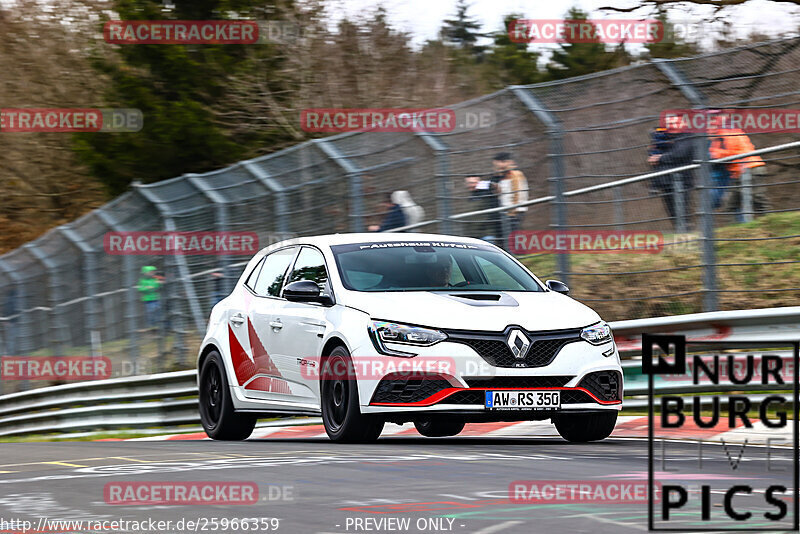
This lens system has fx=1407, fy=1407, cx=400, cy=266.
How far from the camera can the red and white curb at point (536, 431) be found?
9.28 m

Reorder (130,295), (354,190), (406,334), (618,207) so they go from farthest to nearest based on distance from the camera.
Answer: (130,295) → (354,190) → (618,207) → (406,334)

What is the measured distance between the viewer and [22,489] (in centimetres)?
772

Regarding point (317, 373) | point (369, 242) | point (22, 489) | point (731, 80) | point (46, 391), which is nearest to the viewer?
point (22, 489)

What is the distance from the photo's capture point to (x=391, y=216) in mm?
15148

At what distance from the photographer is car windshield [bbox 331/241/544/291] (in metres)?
10.4

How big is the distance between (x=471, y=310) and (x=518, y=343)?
16.7 inches

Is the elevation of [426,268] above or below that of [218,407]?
above

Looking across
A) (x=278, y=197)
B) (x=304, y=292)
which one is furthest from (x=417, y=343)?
(x=278, y=197)

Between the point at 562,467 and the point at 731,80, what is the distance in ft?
18.0

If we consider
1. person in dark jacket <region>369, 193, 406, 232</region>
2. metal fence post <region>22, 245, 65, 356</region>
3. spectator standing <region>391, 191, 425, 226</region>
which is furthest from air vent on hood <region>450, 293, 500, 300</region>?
metal fence post <region>22, 245, 65, 356</region>

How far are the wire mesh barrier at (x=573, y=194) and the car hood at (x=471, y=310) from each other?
2.06 meters

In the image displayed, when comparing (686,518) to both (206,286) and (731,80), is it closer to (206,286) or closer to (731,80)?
(731,80)

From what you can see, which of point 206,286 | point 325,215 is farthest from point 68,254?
point 325,215

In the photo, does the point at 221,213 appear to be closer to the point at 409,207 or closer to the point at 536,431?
the point at 409,207
